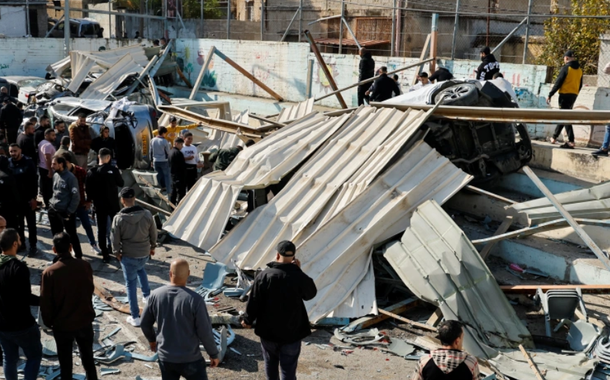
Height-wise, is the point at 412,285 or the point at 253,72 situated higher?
the point at 253,72

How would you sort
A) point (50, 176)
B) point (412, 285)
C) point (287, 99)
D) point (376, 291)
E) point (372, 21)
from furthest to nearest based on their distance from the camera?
point (372, 21) → point (287, 99) → point (50, 176) → point (376, 291) → point (412, 285)

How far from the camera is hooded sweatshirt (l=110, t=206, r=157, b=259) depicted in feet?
24.2

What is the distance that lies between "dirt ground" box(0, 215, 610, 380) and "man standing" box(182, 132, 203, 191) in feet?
7.95

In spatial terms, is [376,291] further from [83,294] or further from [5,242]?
[5,242]

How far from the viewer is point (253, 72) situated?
22250 mm

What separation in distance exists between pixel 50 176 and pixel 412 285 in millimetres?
6377

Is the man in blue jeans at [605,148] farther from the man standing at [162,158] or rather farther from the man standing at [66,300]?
the man standing at [66,300]

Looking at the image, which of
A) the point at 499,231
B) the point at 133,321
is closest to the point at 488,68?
the point at 499,231

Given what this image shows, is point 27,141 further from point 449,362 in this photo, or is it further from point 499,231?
point 449,362

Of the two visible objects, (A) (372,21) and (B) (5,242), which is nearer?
(B) (5,242)

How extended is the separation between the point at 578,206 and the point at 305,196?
3.44 metres

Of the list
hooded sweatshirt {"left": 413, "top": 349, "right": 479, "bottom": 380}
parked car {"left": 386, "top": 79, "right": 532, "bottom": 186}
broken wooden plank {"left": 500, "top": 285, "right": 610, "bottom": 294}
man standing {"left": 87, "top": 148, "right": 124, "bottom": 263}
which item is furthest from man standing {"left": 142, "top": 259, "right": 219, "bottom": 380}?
parked car {"left": 386, "top": 79, "right": 532, "bottom": 186}

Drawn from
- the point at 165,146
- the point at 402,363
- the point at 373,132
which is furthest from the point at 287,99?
the point at 402,363

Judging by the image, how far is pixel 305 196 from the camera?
893 cm
